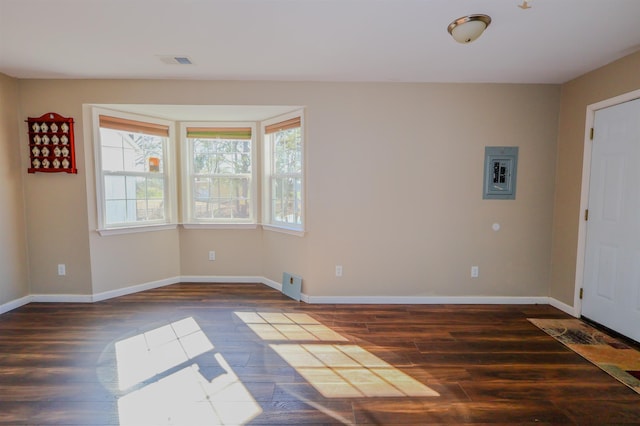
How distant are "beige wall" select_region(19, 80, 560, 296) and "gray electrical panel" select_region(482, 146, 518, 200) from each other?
74mm

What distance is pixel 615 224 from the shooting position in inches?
107

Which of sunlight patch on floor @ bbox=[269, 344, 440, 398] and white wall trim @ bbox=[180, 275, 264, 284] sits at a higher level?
white wall trim @ bbox=[180, 275, 264, 284]

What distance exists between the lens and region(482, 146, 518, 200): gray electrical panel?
3.29m

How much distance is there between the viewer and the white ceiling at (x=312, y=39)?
1.93 metres

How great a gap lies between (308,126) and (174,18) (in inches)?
60.7

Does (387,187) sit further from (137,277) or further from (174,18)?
(137,277)

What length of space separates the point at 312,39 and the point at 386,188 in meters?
1.68

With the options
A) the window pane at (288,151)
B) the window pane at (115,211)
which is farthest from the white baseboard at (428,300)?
the window pane at (115,211)

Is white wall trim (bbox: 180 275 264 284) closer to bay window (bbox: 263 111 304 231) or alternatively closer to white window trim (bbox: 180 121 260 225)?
white window trim (bbox: 180 121 260 225)

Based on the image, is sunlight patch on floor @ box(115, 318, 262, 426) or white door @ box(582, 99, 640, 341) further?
white door @ box(582, 99, 640, 341)

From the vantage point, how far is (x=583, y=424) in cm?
169

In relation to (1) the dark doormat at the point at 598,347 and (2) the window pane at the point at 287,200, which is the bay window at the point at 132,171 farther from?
(1) the dark doormat at the point at 598,347

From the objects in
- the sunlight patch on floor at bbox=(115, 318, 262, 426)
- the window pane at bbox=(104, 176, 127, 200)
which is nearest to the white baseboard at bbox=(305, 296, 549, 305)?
the sunlight patch on floor at bbox=(115, 318, 262, 426)

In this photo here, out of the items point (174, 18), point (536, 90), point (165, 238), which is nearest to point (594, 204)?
point (536, 90)
